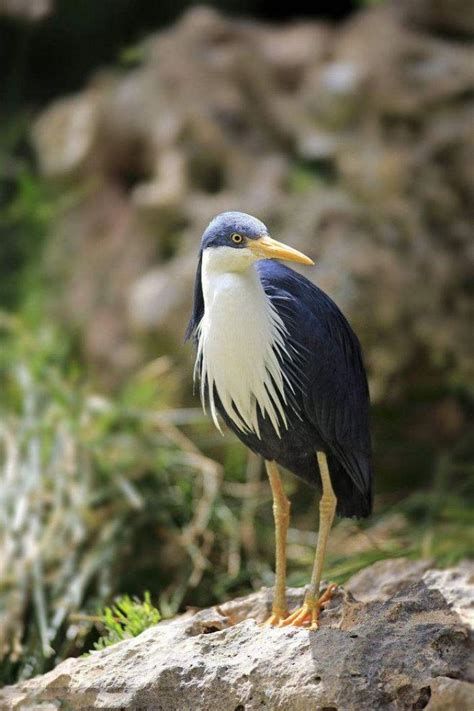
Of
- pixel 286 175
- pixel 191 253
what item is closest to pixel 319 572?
pixel 191 253

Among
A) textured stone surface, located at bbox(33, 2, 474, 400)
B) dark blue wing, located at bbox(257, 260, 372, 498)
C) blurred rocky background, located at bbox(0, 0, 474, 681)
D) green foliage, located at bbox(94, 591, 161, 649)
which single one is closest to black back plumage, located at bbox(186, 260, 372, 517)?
dark blue wing, located at bbox(257, 260, 372, 498)

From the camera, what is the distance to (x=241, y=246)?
1514 mm

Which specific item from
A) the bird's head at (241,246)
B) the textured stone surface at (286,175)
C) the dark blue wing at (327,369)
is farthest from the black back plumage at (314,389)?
the textured stone surface at (286,175)

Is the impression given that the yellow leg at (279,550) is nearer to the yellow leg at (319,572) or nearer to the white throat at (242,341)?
the yellow leg at (319,572)

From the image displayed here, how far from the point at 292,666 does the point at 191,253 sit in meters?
2.00

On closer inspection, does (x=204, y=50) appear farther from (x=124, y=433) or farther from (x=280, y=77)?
(x=124, y=433)

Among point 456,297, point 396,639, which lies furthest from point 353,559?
point 456,297

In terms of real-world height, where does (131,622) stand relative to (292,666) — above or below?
below

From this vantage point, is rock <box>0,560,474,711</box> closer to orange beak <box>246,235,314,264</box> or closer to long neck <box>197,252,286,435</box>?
long neck <box>197,252,286,435</box>

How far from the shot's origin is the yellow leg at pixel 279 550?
1655 mm

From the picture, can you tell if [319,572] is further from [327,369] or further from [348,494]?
[327,369]

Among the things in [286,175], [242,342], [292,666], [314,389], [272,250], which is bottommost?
[292,666]

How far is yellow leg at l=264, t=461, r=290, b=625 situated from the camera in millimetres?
1655

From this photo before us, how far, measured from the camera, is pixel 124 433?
2.87m
